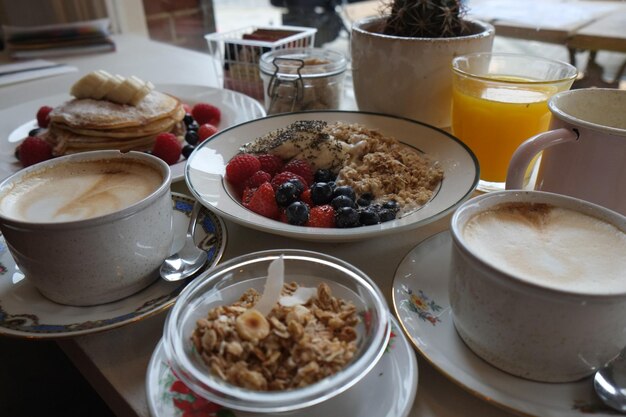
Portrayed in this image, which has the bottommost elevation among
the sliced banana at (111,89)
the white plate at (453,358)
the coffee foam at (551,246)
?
the white plate at (453,358)

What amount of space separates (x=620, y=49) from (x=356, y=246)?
5.11 ft

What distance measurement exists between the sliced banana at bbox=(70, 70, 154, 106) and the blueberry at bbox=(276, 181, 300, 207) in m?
0.65

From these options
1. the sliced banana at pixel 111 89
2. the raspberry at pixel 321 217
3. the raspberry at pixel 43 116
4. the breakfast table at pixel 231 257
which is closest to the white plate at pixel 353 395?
the breakfast table at pixel 231 257

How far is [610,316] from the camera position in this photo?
459 millimetres

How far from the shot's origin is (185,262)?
692mm

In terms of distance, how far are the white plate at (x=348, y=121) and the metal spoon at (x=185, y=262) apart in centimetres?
7

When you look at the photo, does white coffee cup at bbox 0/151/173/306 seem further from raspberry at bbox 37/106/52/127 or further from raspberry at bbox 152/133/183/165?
raspberry at bbox 37/106/52/127

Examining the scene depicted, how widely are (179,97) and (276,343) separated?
3.62 feet

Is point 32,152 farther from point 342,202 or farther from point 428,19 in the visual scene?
point 428,19

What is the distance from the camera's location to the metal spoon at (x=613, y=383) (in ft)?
1.56

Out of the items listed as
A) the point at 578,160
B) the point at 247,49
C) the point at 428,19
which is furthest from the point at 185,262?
the point at 247,49

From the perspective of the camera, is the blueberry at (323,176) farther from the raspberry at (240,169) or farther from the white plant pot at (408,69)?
the white plant pot at (408,69)

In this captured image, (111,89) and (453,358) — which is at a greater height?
(111,89)

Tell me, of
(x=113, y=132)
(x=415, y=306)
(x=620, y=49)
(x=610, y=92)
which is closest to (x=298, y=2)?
(x=620, y=49)
